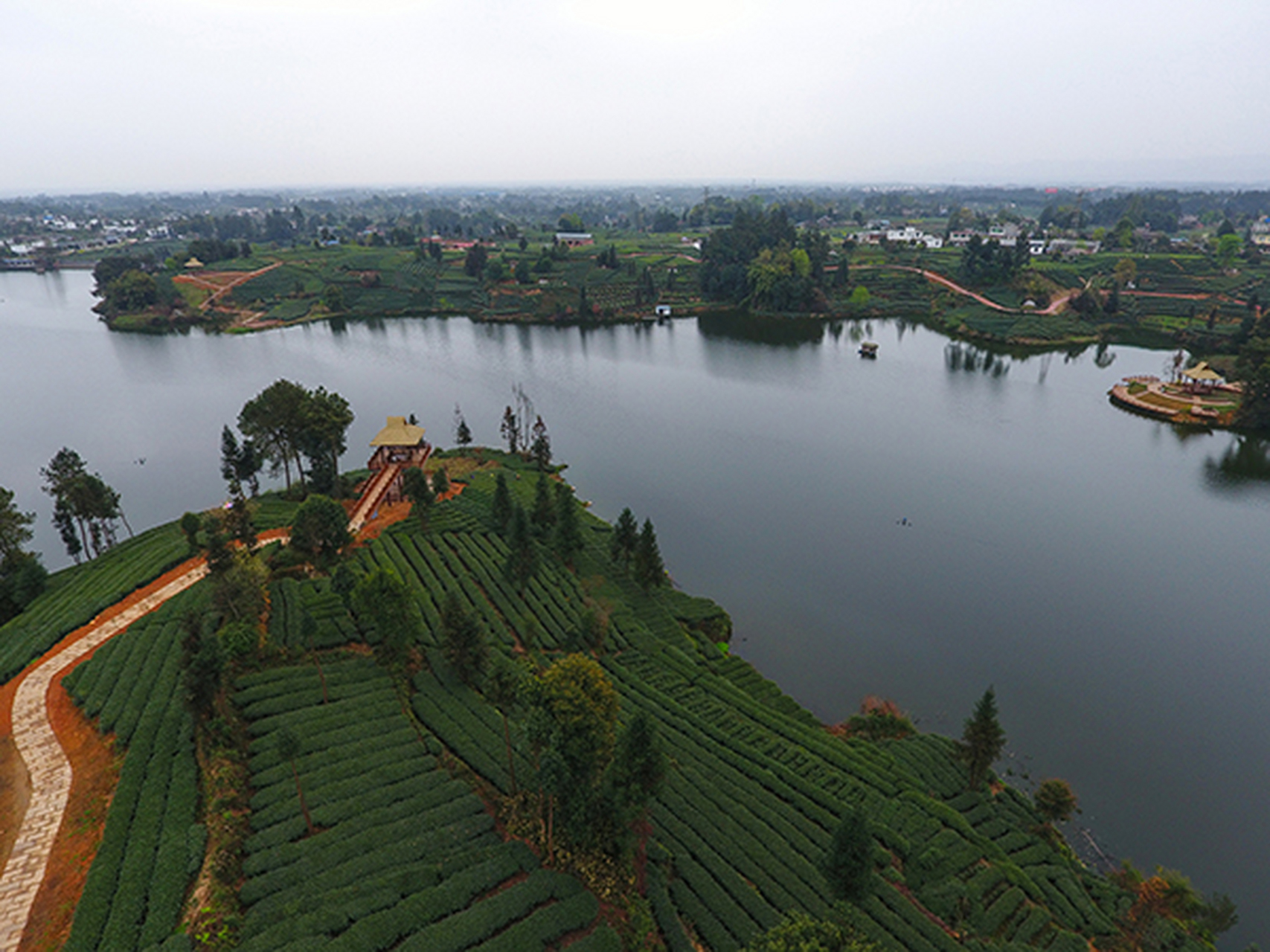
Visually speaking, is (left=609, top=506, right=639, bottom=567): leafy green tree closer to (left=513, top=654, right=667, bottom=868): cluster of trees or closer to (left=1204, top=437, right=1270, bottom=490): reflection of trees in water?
(left=513, top=654, right=667, bottom=868): cluster of trees

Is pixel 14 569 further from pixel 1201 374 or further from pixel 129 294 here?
pixel 1201 374

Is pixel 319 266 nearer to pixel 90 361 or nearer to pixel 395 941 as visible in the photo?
pixel 90 361

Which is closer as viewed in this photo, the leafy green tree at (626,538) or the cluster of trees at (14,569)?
the cluster of trees at (14,569)

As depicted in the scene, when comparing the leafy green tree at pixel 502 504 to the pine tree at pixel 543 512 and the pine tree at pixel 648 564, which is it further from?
the pine tree at pixel 648 564

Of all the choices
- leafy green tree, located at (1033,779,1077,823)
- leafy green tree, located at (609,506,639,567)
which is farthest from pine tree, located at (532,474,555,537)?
leafy green tree, located at (1033,779,1077,823)

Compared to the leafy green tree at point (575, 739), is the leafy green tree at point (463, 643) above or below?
below

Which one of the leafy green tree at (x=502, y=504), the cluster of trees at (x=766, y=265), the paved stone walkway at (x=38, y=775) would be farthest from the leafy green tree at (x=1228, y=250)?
the paved stone walkway at (x=38, y=775)

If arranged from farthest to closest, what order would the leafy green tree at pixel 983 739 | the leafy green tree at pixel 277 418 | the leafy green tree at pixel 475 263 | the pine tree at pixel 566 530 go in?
1. the leafy green tree at pixel 475 263
2. the leafy green tree at pixel 277 418
3. the pine tree at pixel 566 530
4. the leafy green tree at pixel 983 739
